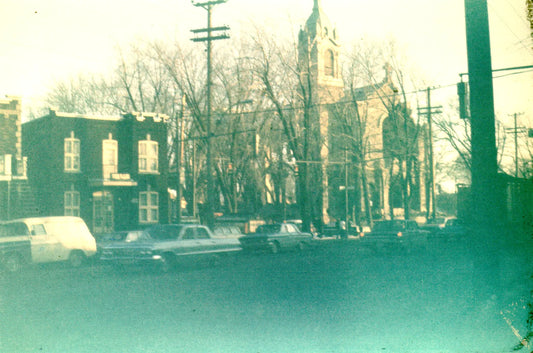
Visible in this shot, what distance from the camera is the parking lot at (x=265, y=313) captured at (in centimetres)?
723

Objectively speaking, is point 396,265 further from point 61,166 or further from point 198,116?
point 198,116

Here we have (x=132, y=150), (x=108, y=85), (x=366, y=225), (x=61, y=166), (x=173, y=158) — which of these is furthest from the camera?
(x=366, y=225)

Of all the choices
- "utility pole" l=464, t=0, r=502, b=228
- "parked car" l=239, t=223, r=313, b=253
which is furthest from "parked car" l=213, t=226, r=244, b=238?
"utility pole" l=464, t=0, r=502, b=228

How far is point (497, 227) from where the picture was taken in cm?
846

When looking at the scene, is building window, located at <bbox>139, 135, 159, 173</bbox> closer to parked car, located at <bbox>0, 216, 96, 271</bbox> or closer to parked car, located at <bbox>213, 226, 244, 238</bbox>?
parked car, located at <bbox>213, 226, 244, 238</bbox>

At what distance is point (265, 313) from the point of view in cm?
908

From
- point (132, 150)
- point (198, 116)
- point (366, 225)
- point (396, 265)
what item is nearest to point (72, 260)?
point (132, 150)

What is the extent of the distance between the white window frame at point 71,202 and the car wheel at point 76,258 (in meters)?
3.26

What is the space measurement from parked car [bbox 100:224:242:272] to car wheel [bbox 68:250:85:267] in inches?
96.6

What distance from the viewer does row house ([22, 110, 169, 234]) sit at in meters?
20.8

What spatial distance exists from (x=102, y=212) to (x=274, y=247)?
7710 millimetres

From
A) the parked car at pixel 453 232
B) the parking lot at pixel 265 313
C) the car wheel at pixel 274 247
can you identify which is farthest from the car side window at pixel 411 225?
the parking lot at pixel 265 313

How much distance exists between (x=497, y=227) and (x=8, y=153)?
1787 cm

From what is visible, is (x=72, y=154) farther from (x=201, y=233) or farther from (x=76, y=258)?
(x=201, y=233)
